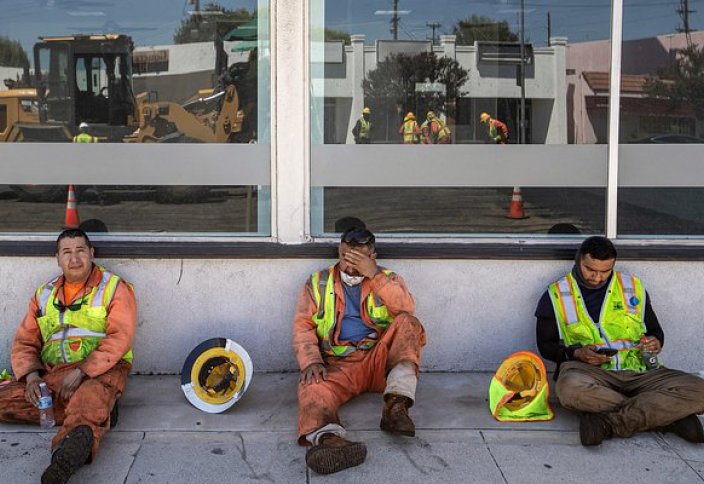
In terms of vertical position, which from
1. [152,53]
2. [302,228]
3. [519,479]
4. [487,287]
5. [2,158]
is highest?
[152,53]

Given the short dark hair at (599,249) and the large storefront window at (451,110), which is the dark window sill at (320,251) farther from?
the short dark hair at (599,249)

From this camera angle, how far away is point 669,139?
17.6 ft

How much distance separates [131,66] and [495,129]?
2075mm

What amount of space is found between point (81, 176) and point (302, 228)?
127cm

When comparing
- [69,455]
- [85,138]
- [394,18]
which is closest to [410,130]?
[394,18]

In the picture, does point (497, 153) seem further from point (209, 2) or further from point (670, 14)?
point (209, 2)

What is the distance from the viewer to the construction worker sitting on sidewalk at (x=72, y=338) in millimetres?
4531

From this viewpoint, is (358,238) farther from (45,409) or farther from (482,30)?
(45,409)

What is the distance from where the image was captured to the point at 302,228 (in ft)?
17.4

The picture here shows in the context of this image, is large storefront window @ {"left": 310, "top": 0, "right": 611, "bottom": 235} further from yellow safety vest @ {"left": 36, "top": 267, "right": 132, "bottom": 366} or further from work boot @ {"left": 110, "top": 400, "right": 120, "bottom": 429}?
work boot @ {"left": 110, "top": 400, "right": 120, "bottom": 429}

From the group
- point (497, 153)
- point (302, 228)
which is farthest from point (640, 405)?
point (302, 228)

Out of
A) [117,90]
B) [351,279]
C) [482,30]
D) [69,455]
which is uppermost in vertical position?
[482,30]

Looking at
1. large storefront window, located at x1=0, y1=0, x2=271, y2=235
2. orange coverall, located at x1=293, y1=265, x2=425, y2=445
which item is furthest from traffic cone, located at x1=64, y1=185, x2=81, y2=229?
orange coverall, located at x1=293, y1=265, x2=425, y2=445

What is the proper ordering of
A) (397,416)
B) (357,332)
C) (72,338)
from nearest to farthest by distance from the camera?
(397,416)
(72,338)
(357,332)
